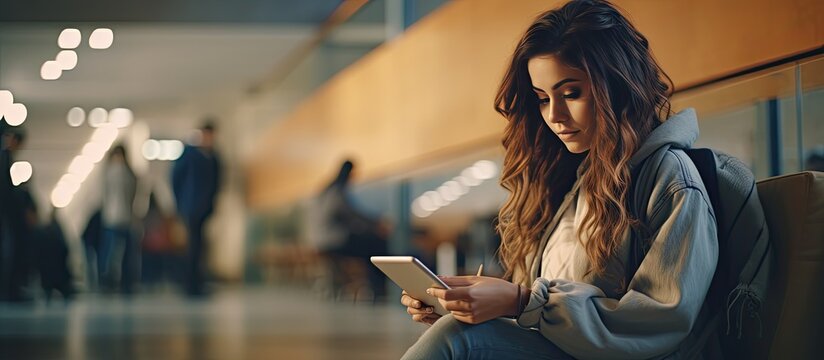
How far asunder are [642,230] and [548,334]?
0.25 meters

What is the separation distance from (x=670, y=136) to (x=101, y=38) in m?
6.97

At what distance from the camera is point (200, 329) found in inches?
261

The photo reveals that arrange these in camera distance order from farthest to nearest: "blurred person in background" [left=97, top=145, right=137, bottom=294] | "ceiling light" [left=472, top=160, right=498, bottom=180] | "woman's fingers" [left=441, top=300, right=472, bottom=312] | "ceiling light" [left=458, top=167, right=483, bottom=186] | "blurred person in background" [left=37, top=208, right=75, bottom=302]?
"blurred person in background" [left=97, top=145, right=137, bottom=294]
"blurred person in background" [left=37, top=208, right=75, bottom=302]
"ceiling light" [left=458, top=167, right=483, bottom=186]
"ceiling light" [left=472, top=160, right=498, bottom=180]
"woman's fingers" [left=441, top=300, right=472, bottom=312]

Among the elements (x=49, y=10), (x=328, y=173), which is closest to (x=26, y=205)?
(x=49, y=10)

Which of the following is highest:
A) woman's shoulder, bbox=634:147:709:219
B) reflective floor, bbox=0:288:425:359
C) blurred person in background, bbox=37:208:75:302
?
woman's shoulder, bbox=634:147:709:219

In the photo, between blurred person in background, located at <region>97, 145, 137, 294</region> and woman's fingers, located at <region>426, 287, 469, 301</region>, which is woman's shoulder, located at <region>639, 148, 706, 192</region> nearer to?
woman's fingers, located at <region>426, 287, 469, 301</region>

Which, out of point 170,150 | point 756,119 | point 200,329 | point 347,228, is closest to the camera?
point 756,119

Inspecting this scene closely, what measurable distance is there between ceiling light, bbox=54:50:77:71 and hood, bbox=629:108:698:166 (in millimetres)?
7041

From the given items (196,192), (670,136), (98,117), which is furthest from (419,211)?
(670,136)

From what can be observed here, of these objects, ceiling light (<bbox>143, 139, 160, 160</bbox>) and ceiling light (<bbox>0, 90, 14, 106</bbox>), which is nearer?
ceiling light (<bbox>0, 90, 14, 106</bbox>)

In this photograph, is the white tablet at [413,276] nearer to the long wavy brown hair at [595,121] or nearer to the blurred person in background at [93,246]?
the long wavy brown hair at [595,121]

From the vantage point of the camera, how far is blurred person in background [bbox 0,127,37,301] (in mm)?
7703

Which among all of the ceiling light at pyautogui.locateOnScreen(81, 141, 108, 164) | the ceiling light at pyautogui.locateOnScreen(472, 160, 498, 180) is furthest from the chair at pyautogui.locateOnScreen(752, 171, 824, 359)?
the ceiling light at pyautogui.locateOnScreen(81, 141, 108, 164)

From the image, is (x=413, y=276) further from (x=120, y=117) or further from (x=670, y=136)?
(x=120, y=117)
